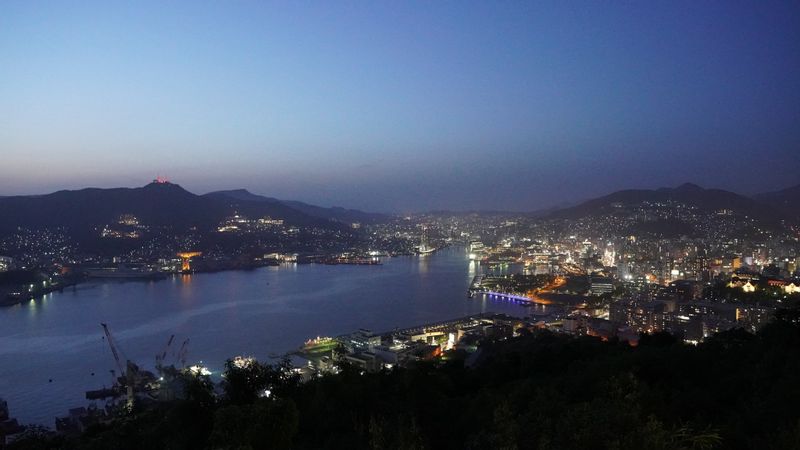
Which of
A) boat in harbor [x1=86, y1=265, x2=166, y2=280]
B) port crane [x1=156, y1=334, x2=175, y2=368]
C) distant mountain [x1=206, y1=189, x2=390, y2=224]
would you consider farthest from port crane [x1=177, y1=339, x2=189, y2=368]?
distant mountain [x1=206, y1=189, x2=390, y2=224]

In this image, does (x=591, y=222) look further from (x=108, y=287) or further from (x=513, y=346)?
(x=513, y=346)

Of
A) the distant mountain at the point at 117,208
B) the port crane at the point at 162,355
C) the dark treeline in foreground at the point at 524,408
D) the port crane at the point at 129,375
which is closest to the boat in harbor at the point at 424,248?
the distant mountain at the point at 117,208

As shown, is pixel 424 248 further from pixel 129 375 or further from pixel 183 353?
pixel 129 375

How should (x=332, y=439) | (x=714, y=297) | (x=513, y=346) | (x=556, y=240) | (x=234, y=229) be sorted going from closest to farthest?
(x=332, y=439) < (x=513, y=346) < (x=714, y=297) < (x=556, y=240) < (x=234, y=229)

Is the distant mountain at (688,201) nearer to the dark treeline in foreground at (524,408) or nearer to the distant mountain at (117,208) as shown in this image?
the distant mountain at (117,208)

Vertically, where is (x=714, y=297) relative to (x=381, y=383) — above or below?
below

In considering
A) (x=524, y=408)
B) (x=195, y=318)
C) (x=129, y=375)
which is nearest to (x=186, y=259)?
(x=195, y=318)

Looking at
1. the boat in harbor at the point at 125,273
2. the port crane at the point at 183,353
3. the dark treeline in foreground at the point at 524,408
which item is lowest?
the port crane at the point at 183,353

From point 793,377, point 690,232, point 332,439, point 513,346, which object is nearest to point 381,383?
point 332,439
